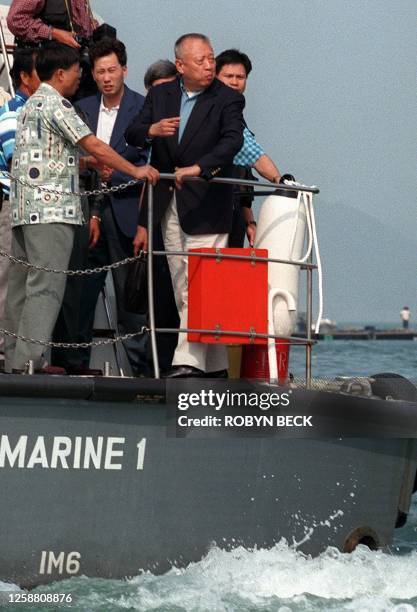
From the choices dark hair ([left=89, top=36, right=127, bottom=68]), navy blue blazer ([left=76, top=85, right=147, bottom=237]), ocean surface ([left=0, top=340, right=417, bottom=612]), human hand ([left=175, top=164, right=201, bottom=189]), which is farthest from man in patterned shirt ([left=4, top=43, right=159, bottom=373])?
ocean surface ([left=0, top=340, right=417, bottom=612])

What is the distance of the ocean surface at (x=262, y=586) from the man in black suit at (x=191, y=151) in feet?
3.21

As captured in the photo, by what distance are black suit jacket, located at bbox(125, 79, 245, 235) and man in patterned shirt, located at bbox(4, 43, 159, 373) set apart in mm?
318

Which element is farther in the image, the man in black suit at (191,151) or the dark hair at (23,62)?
the dark hair at (23,62)

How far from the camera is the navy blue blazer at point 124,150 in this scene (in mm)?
7672

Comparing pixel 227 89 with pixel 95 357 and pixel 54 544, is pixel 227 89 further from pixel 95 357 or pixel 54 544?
pixel 54 544

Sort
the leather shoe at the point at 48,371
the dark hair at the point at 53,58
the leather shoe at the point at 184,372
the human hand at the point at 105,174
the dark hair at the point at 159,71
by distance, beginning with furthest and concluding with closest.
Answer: the dark hair at the point at 159,71 < the human hand at the point at 105,174 < the leather shoe at the point at 184,372 < the dark hair at the point at 53,58 < the leather shoe at the point at 48,371

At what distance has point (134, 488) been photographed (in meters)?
6.78

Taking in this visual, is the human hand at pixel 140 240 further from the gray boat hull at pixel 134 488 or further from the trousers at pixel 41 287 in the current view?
the gray boat hull at pixel 134 488

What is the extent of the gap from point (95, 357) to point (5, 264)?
2.89ft

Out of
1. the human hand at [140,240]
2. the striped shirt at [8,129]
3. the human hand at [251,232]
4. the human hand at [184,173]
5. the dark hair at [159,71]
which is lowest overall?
the human hand at [140,240]

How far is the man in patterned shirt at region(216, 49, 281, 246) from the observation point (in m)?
7.81

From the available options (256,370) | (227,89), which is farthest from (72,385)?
(227,89)

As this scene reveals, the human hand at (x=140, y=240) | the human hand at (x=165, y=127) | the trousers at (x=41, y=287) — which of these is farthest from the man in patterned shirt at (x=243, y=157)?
the trousers at (x=41, y=287)

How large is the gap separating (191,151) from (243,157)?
835mm
